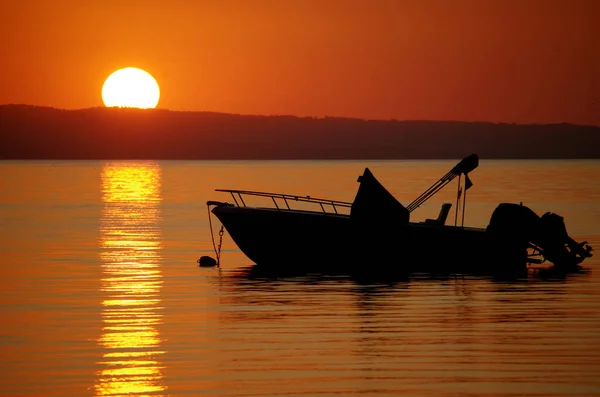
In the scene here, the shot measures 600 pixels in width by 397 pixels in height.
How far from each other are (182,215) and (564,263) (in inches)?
1856

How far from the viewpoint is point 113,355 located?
24.0m

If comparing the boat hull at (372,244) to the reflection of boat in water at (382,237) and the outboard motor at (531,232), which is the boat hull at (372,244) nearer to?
the reflection of boat in water at (382,237)

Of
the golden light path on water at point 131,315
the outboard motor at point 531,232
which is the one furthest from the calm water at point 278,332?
the outboard motor at point 531,232

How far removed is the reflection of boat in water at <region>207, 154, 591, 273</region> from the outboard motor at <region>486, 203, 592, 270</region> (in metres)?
0.04

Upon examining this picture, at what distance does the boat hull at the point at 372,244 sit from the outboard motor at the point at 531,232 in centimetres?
36

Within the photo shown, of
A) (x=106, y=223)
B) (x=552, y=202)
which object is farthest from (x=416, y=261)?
(x=552, y=202)

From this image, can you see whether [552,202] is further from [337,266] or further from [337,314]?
[337,314]

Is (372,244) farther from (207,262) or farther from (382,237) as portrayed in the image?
(207,262)

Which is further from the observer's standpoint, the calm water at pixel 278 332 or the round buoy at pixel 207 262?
the round buoy at pixel 207 262

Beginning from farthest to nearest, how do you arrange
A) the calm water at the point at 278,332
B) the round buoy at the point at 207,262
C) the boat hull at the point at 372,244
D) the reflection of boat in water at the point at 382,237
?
the round buoy at the point at 207,262 → the boat hull at the point at 372,244 → the reflection of boat in water at the point at 382,237 → the calm water at the point at 278,332

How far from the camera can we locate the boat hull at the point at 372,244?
133 feet

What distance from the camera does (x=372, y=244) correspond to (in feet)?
133

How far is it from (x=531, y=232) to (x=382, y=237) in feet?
19.3

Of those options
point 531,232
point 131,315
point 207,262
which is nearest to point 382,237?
point 531,232
